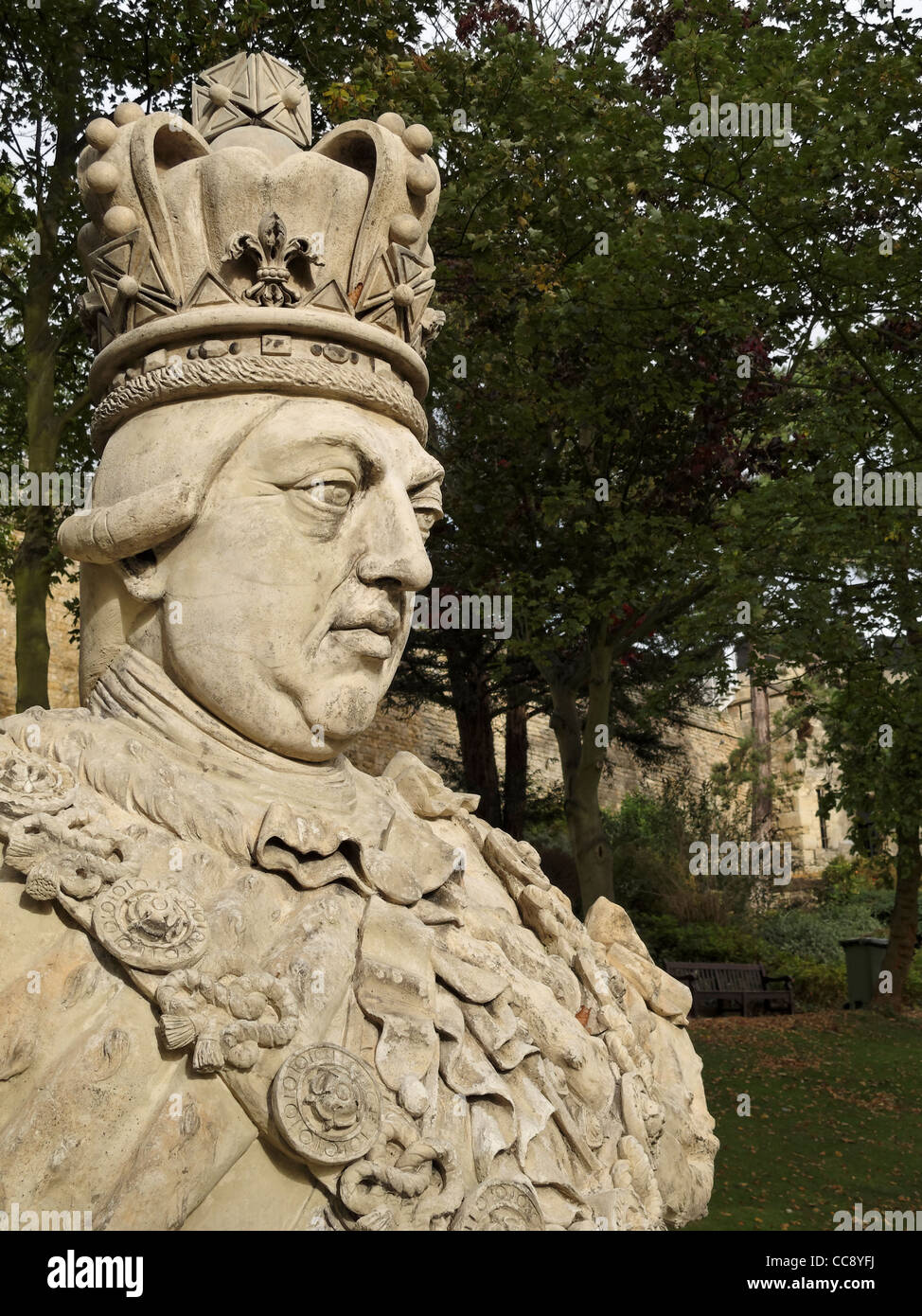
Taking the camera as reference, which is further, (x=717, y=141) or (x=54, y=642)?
(x=54, y=642)

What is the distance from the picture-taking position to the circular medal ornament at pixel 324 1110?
6.91ft

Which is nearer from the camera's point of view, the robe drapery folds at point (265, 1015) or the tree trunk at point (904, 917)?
the robe drapery folds at point (265, 1015)

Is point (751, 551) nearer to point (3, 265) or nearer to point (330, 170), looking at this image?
point (3, 265)

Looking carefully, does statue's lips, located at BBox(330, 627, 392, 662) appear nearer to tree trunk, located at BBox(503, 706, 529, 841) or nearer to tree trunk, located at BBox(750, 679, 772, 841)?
tree trunk, located at BBox(503, 706, 529, 841)

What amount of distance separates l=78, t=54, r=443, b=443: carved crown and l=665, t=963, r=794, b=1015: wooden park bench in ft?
39.2

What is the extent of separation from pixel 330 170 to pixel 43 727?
1353 millimetres

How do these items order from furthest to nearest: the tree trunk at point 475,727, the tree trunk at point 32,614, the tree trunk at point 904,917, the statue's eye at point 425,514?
the tree trunk at point 475,727 → the tree trunk at point 904,917 → the tree trunk at point 32,614 → the statue's eye at point 425,514

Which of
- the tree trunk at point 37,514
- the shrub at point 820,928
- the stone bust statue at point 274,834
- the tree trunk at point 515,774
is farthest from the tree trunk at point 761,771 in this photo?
the stone bust statue at point 274,834

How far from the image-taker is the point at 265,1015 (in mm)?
2219

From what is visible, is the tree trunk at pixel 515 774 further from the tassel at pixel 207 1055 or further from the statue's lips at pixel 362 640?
the tassel at pixel 207 1055

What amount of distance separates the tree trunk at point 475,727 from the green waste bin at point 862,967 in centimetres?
470

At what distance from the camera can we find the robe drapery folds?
6.93 feet

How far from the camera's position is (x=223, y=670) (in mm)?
2604

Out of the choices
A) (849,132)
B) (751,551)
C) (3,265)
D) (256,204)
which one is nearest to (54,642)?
(3,265)
